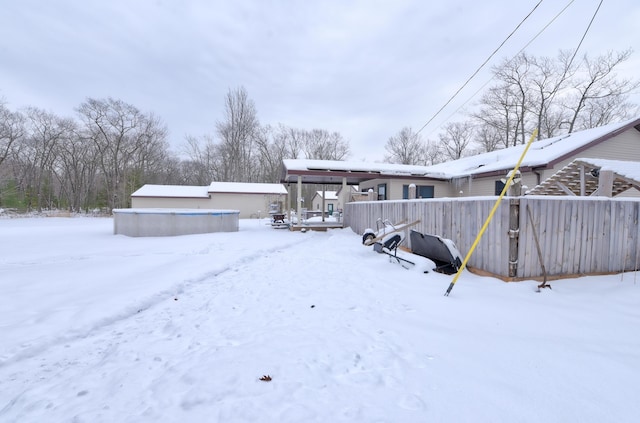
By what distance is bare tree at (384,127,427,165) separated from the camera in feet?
124

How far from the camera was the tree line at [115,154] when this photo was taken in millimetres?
28719

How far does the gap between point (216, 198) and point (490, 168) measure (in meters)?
22.7

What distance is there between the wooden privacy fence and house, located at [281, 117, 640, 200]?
4.70 m

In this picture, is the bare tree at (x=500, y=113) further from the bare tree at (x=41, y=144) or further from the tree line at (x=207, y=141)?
the bare tree at (x=41, y=144)

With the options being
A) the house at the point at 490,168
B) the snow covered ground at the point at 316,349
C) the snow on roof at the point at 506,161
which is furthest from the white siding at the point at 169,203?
the snow covered ground at the point at 316,349

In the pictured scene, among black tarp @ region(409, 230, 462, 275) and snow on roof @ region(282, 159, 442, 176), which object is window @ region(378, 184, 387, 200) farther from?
black tarp @ region(409, 230, 462, 275)

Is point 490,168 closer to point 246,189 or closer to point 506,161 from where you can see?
point 506,161

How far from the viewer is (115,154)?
101 ft

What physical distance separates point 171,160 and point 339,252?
39.2 meters

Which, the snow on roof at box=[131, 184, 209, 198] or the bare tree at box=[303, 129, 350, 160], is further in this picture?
the bare tree at box=[303, 129, 350, 160]

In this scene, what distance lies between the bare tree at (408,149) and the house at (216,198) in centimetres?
1882

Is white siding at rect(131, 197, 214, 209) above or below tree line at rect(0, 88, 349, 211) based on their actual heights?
below

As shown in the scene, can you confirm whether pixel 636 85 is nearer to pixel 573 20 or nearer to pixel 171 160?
pixel 573 20

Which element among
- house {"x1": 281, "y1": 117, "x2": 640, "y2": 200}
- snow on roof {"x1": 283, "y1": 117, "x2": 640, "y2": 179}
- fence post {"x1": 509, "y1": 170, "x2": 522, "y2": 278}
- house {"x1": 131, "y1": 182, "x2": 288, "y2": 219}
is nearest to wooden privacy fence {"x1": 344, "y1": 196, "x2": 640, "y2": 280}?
fence post {"x1": 509, "y1": 170, "x2": 522, "y2": 278}
